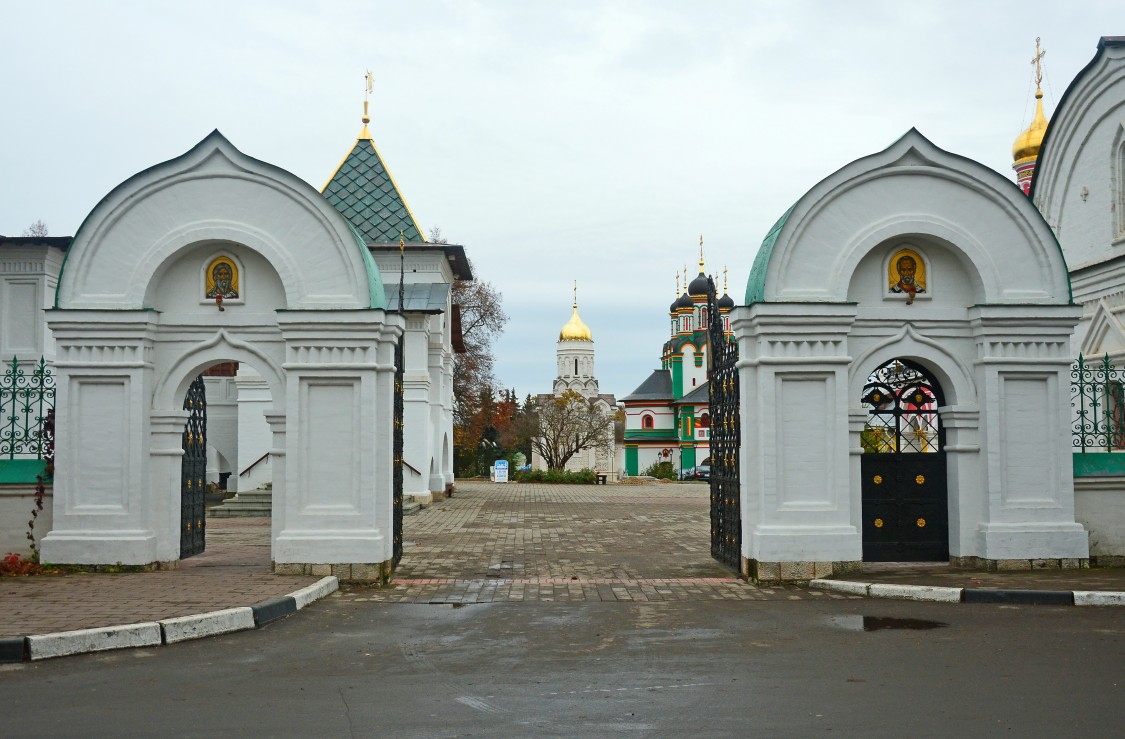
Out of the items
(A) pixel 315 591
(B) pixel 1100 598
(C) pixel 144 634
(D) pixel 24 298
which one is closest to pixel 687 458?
(D) pixel 24 298

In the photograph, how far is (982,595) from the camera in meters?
9.95

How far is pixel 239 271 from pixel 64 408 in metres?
2.44

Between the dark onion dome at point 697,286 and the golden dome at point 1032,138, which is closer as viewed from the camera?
the golden dome at point 1032,138

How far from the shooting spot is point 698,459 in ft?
247

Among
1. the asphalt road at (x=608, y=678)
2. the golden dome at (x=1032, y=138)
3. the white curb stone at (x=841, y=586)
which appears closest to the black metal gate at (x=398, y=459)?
the asphalt road at (x=608, y=678)

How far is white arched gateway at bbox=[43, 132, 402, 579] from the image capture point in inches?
449

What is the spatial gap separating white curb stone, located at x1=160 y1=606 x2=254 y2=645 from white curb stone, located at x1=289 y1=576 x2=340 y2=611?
909 mm

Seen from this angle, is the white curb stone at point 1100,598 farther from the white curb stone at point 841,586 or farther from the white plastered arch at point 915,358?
the white plastered arch at point 915,358

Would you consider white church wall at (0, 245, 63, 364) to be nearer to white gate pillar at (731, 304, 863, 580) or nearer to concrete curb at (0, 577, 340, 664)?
concrete curb at (0, 577, 340, 664)

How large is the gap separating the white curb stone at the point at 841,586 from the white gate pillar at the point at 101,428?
7344 mm

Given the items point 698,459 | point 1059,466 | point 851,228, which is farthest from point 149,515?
point 698,459

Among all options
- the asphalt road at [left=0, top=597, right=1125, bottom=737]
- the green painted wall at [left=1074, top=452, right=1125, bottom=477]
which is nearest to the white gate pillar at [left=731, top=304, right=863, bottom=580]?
the asphalt road at [left=0, top=597, right=1125, bottom=737]

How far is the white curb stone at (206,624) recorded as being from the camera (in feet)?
26.6

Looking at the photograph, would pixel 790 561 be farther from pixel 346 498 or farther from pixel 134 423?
pixel 134 423
